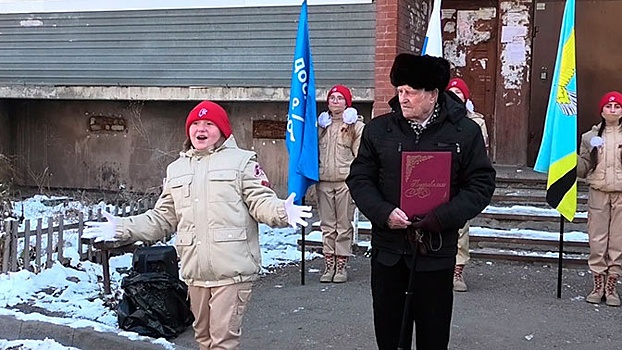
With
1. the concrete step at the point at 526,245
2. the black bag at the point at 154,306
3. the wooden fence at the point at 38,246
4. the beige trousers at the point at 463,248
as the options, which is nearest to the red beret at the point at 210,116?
the black bag at the point at 154,306

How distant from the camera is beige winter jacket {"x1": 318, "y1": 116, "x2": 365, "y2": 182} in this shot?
6746mm

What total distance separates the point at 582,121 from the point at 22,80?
8.97m

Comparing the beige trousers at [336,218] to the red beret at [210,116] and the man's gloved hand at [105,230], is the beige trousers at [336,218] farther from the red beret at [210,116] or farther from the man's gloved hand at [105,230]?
the man's gloved hand at [105,230]

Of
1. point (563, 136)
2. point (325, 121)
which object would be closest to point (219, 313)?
point (325, 121)

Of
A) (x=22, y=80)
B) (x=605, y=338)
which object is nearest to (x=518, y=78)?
(x=605, y=338)

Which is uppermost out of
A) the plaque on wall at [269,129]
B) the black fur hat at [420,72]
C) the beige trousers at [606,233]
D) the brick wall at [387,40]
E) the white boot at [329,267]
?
the brick wall at [387,40]

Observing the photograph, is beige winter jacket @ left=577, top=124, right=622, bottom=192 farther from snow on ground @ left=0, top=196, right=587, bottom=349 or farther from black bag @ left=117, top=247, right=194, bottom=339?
black bag @ left=117, top=247, right=194, bottom=339

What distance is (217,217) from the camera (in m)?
3.92

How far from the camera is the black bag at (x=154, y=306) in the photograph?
505 centimetres

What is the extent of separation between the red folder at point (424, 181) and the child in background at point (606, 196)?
305 cm

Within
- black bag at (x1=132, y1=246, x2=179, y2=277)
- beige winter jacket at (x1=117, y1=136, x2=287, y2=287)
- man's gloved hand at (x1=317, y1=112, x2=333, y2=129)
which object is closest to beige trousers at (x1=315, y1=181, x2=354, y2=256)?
man's gloved hand at (x1=317, y1=112, x2=333, y2=129)

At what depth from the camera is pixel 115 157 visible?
1201cm

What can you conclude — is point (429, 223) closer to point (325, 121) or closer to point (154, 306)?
point (154, 306)

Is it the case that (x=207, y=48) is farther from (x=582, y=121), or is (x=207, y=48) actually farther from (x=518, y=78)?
(x=582, y=121)
